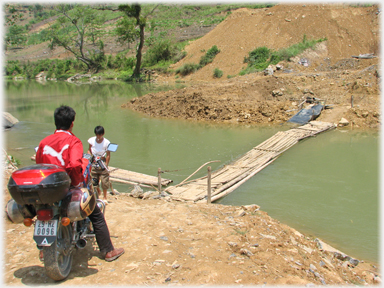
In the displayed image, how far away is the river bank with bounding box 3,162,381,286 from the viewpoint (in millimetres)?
2979

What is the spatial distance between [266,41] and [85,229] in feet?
91.1

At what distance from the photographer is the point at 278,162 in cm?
880

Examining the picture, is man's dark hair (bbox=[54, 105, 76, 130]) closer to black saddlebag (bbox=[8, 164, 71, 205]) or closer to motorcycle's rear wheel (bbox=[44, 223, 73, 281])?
black saddlebag (bbox=[8, 164, 71, 205])

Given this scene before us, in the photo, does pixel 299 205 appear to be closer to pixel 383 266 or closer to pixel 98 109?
pixel 383 266

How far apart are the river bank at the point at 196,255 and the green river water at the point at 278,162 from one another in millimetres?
1214

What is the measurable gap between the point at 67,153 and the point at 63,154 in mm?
35

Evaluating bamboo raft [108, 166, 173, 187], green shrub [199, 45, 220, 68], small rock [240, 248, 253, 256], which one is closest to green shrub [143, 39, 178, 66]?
green shrub [199, 45, 220, 68]

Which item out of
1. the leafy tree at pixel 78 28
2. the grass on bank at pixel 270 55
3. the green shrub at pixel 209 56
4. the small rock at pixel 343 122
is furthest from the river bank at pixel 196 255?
the leafy tree at pixel 78 28

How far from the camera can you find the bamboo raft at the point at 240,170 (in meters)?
6.26

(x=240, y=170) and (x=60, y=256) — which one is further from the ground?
(x=60, y=256)

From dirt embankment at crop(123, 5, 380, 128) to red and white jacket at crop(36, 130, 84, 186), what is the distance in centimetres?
1092

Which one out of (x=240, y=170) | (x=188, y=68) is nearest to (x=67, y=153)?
(x=240, y=170)

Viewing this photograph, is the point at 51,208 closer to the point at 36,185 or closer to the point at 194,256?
the point at 36,185

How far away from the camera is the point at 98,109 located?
1719cm
